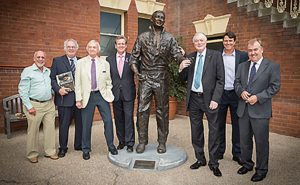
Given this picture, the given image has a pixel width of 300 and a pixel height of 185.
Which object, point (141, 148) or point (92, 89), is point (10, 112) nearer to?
point (92, 89)

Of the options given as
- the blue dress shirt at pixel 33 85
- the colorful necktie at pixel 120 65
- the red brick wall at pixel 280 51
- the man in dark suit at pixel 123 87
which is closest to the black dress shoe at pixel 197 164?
the man in dark suit at pixel 123 87

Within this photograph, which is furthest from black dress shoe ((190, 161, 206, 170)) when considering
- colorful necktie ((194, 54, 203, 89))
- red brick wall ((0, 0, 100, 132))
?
red brick wall ((0, 0, 100, 132))

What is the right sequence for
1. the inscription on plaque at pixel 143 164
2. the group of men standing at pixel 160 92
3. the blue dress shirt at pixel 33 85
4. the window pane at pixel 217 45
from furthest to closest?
the window pane at pixel 217 45 < the blue dress shirt at pixel 33 85 < the inscription on plaque at pixel 143 164 < the group of men standing at pixel 160 92

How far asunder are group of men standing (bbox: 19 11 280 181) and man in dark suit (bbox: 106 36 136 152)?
17 millimetres

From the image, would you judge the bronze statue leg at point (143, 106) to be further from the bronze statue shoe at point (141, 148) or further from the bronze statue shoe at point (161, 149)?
the bronze statue shoe at point (161, 149)

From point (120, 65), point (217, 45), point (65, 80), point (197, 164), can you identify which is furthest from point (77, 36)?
point (197, 164)

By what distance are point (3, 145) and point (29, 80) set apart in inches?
74.2

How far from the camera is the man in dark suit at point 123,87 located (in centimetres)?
405

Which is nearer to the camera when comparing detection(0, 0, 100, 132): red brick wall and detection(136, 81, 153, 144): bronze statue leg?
detection(136, 81, 153, 144): bronze statue leg

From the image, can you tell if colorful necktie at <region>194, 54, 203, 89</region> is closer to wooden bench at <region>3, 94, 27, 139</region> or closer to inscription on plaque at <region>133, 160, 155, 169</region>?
inscription on plaque at <region>133, 160, 155, 169</region>

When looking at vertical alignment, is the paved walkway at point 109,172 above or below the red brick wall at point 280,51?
below

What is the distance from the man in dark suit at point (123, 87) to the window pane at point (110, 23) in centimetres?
335

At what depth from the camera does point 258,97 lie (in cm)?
309

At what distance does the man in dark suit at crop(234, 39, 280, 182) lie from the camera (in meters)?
3.12
